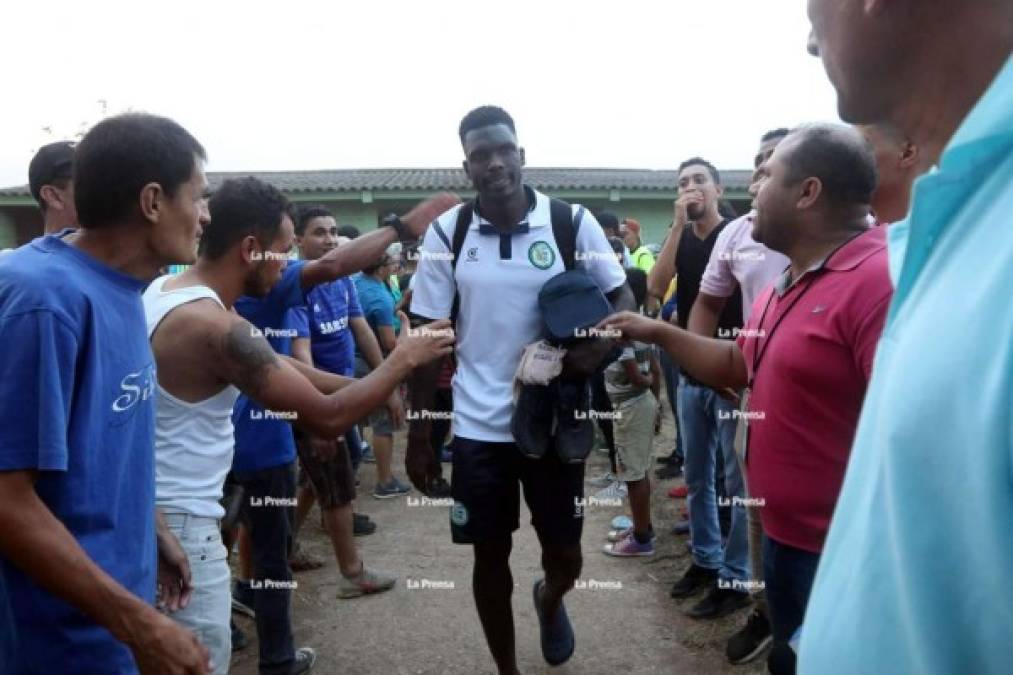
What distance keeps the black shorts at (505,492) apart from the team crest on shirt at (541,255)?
78 centimetres

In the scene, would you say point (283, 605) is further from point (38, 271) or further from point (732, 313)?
point (732, 313)

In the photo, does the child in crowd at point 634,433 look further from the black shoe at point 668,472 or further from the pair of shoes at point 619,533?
the black shoe at point 668,472

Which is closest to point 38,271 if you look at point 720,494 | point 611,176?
point 720,494

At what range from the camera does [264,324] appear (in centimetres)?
370

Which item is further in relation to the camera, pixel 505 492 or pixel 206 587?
pixel 505 492

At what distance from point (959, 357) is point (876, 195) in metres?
2.01

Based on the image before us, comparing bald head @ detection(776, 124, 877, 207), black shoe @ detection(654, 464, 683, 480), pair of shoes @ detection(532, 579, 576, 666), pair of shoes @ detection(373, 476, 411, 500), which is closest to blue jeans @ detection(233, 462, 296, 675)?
pair of shoes @ detection(532, 579, 576, 666)

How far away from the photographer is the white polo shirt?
10.2 feet

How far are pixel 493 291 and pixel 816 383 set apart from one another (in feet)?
4.74

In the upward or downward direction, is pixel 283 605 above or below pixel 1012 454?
below

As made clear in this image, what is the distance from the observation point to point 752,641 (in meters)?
3.42

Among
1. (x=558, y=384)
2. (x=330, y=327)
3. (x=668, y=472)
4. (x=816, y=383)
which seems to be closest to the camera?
(x=816, y=383)
